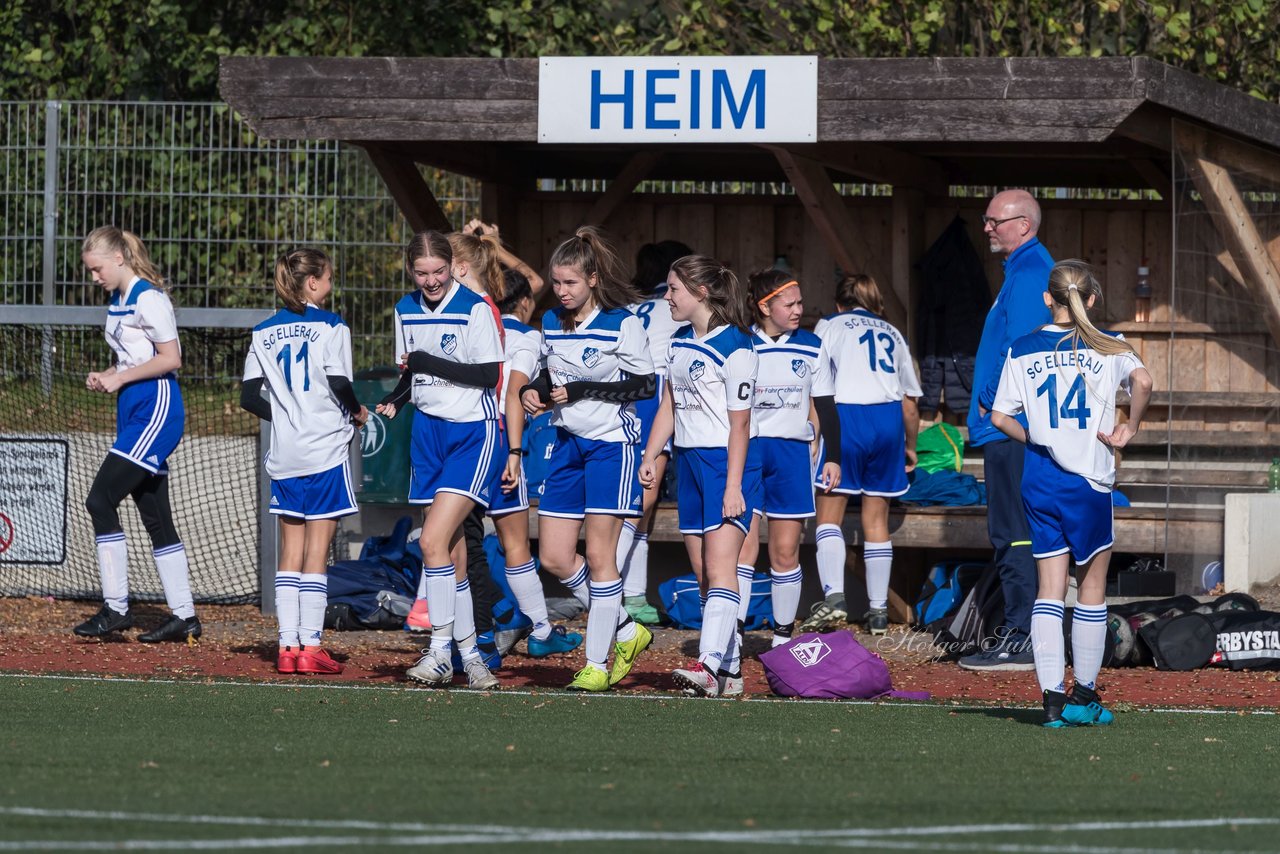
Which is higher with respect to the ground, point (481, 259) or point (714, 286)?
point (481, 259)

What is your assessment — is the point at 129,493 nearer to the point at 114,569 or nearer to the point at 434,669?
the point at 114,569

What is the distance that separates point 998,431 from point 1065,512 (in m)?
2.28

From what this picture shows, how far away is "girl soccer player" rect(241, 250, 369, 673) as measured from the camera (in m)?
8.67

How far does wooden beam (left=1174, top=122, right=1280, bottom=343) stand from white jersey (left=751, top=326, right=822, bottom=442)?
114 inches

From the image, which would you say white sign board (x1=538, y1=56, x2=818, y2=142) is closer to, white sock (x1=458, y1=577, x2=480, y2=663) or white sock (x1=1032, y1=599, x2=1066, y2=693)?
white sock (x1=458, y1=577, x2=480, y2=663)

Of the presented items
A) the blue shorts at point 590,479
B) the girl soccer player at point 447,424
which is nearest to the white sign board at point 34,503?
the girl soccer player at point 447,424

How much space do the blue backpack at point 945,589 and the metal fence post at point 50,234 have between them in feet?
18.3

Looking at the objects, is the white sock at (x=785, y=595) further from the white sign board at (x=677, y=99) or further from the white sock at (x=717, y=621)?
the white sign board at (x=677, y=99)

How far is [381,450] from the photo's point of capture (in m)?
12.3

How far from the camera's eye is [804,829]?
4.82 m

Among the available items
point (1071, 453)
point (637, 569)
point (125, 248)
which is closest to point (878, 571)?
point (637, 569)

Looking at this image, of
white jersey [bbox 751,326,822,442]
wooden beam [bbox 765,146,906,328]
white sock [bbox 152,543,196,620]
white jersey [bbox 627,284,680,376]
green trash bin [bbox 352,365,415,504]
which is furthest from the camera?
green trash bin [bbox 352,365,415,504]

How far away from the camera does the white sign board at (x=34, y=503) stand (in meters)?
12.3

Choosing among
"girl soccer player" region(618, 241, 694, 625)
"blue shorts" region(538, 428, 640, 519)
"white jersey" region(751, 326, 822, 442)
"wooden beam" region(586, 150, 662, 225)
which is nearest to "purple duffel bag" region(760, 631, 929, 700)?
"blue shorts" region(538, 428, 640, 519)
